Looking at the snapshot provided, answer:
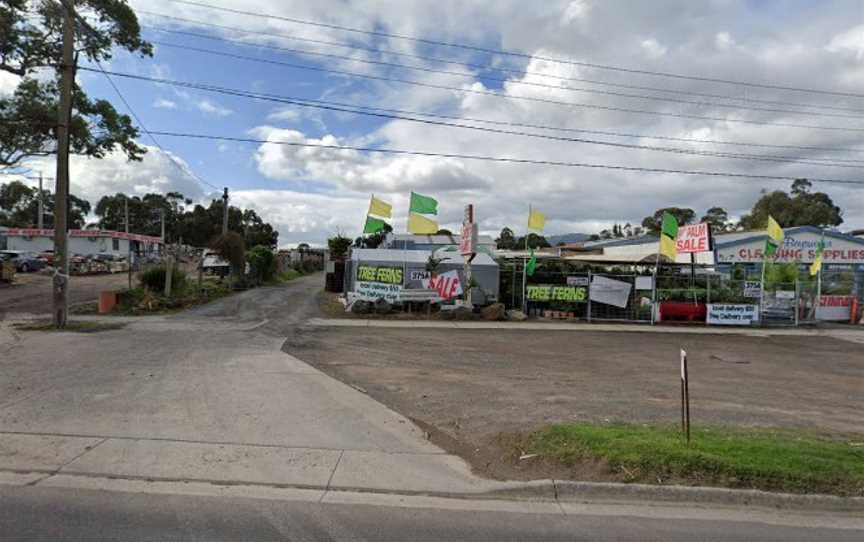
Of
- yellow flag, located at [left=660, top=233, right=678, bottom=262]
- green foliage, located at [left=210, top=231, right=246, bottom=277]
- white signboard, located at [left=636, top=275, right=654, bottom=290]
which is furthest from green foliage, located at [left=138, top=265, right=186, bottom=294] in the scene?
yellow flag, located at [left=660, top=233, right=678, bottom=262]

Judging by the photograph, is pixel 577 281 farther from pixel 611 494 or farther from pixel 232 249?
pixel 232 249

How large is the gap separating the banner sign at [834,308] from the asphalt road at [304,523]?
2281 cm

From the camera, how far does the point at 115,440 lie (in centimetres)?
611

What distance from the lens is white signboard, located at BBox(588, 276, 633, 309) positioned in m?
21.5

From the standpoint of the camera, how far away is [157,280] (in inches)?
888

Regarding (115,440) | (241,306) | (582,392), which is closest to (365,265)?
(241,306)

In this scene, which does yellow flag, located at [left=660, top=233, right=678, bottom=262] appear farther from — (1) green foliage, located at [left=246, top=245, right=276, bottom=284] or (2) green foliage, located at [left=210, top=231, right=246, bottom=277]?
(1) green foliage, located at [left=246, top=245, right=276, bottom=284]

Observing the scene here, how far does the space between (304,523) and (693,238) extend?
21016 mm

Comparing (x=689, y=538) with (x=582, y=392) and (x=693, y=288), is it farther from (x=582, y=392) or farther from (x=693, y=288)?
(x=693, y=288)

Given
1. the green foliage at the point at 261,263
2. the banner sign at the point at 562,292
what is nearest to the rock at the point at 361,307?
the banner sign at the point at 562,292

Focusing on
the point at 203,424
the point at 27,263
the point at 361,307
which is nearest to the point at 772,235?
the point at 361,307

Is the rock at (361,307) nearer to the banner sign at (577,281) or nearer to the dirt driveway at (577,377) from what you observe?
the dirt driveway at (577,377)

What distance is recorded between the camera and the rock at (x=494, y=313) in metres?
20.5

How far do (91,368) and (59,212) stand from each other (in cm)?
827
